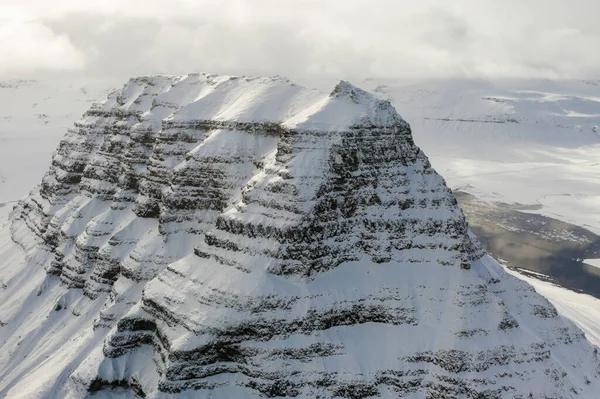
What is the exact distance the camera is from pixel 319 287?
69.8 meters

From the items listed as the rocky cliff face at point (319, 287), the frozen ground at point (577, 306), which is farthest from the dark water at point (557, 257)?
the rocky cliff face at point (319, 287)

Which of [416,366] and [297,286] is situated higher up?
[297,286]

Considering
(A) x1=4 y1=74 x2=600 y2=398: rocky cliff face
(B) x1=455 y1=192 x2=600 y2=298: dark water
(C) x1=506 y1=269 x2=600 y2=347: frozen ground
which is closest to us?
(A) x1=4 y1=74 x2=600 y2=398: rocky cliff face

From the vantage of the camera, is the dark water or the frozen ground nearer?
the frozen ground

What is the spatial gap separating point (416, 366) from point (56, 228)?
337ft

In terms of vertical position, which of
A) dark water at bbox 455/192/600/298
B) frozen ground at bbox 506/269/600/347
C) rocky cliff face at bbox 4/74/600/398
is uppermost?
rocky cliff face at bbox 4/74/600/398

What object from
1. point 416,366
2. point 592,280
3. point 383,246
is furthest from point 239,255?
point 592,280

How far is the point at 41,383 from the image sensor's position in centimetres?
8406

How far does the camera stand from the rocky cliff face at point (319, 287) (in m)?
64.8

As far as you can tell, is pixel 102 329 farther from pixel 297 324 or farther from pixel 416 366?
pixel 416 366

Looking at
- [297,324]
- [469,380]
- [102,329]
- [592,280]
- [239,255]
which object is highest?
[239,255]

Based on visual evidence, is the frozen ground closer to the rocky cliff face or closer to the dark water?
the dark water

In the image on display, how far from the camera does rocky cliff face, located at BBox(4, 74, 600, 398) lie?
64.8 meters

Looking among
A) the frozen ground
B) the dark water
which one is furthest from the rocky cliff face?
the dark water
